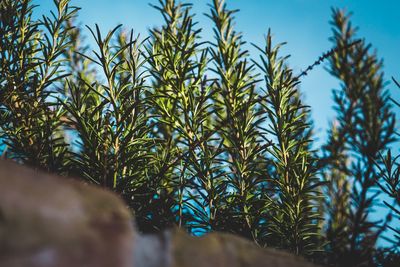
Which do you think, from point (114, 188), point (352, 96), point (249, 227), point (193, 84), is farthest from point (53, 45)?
point (352, 96)

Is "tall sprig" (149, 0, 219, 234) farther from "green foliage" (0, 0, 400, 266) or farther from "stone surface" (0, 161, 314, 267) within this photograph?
"stone surface" (0, 161, 314, 267)

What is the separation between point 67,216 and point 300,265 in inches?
23.5

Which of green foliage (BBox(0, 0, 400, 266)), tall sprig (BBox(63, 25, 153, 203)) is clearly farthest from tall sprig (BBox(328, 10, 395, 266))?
tall sprig (BBox(63, 25, 153, 203))

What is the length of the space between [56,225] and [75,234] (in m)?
0.04

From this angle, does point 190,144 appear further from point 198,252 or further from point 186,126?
point 198,252

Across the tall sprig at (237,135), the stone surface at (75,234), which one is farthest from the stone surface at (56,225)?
the tall sprig at (237,135)

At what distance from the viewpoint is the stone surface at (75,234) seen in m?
0.54

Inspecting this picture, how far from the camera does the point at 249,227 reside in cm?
169

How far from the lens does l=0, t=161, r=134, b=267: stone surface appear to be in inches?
21.0

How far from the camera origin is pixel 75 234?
0.58 meters

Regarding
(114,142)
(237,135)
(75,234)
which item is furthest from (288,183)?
(75,234)

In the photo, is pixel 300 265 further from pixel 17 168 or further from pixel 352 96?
pixel 352 96

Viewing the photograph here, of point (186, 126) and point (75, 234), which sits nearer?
point (75, 234)

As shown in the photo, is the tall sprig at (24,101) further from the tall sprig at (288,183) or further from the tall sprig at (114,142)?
the tall sprig at (288,183)
